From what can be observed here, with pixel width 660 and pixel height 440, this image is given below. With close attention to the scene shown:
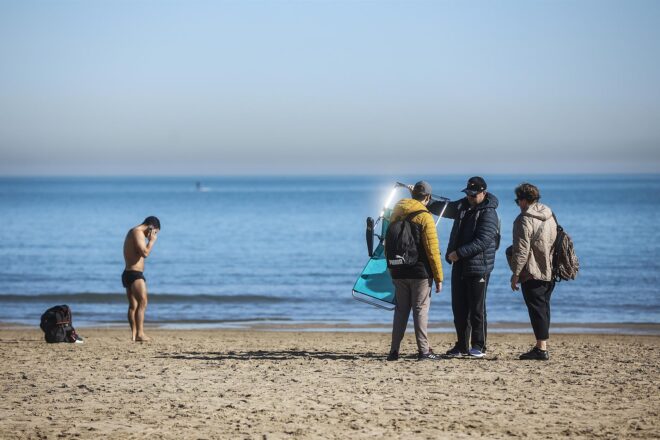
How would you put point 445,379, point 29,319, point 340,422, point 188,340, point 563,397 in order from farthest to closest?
point 29,319, point 188,340, point 445,379, point 563,397, point 340,422

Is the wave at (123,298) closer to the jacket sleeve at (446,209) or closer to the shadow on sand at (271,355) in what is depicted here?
the shadow on sand at (271,355)

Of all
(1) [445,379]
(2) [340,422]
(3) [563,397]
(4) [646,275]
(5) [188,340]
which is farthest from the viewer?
(4) [646,275]

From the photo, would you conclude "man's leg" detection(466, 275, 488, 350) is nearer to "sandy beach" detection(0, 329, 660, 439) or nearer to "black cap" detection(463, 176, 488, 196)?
"sandy beach" detection(0, 329, 660, 439)

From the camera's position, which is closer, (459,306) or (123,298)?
(459,306)

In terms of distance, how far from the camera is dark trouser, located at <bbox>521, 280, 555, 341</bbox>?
9117 millimetres

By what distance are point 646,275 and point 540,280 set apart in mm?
18774

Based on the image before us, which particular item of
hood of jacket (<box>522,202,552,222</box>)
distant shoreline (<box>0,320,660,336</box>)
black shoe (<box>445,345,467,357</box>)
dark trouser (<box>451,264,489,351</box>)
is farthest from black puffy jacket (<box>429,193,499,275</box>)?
distant shoreline (<box>0,320,660,336</box>)

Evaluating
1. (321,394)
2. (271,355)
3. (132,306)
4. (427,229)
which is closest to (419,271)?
(427,229)

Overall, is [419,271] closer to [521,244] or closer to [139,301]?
[521,244]

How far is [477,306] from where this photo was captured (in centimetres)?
923

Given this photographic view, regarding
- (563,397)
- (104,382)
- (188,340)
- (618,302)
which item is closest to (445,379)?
(563,397)

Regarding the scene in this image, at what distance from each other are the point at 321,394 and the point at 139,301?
4455mm

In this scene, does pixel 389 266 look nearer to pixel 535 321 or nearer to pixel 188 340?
pixel 535 321

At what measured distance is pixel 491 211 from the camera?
913cm
